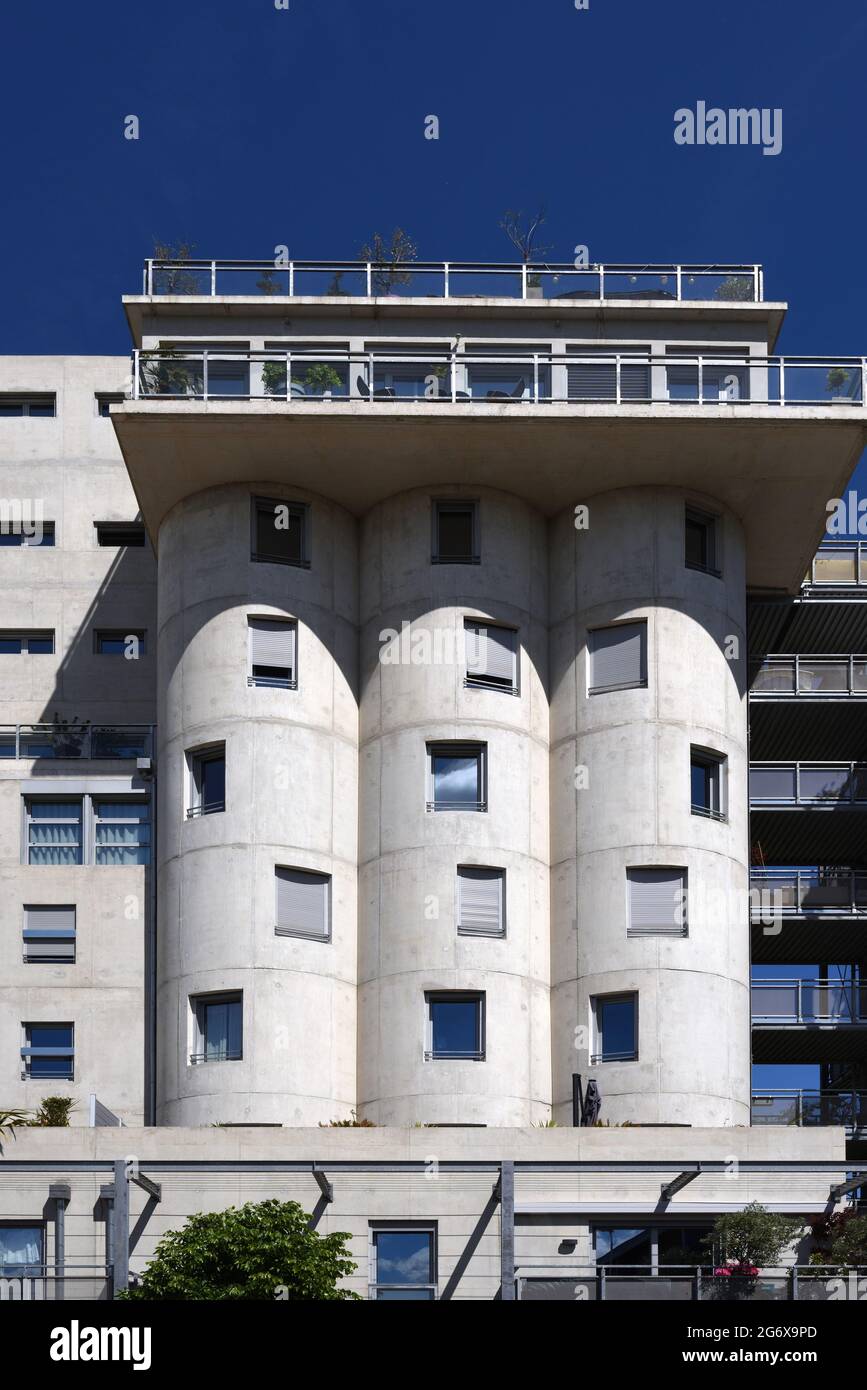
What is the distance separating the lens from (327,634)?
58.6 metres

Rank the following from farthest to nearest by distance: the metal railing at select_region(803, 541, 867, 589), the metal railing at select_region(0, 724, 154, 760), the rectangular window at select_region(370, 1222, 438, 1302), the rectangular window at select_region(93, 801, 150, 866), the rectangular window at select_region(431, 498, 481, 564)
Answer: the metal railing at select_region(803, 541, 867, 589)
the metal railing at select_region(0, 724, 154, 760)
the rectangular window at select_region(93, 801, 150, 866)
the rectangular window at select_region(431, 498, 481, 564)
the rectangular window at select_region(370, 1222, 438, 1302)

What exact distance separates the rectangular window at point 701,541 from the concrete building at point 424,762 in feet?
0.52

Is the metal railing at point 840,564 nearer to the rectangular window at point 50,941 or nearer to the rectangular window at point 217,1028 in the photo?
the rectangular window at point 217,1028

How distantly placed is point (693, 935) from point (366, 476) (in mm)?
11571

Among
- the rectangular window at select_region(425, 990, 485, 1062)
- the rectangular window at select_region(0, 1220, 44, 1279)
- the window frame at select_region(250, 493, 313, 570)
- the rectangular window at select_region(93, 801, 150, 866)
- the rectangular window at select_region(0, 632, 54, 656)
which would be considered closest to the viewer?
the rectangular window at select_region(0, 1220, 44, 1279)

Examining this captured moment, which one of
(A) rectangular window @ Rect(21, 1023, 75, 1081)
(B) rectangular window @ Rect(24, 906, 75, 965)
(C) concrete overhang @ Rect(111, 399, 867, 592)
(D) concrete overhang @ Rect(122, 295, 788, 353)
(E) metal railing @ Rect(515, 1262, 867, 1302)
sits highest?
(D) concrete overhang @ Rect(122, 295, 788, 353)

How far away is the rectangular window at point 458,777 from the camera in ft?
188

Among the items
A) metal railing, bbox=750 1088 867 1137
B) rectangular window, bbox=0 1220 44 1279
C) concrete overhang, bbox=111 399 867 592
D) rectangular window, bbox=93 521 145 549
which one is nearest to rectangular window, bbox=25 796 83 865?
concrete overhang, bbox=111 399 867 592

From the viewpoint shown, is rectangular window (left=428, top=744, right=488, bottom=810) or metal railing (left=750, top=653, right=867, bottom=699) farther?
metal railing (left=750, top=653, right=867, bottom=699)

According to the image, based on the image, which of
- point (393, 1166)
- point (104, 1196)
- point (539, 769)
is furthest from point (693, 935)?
point (104, 1196)

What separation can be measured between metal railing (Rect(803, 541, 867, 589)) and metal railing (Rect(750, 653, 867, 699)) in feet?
6.60

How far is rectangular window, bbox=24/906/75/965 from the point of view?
193ft

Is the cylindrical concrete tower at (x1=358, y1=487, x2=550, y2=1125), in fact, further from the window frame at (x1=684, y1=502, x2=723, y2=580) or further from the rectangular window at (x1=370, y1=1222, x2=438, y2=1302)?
the rectangular window at (x1=370, y1=1222, x2=438, y2=1302)

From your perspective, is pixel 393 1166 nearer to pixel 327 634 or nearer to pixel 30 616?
pixel 327 634
